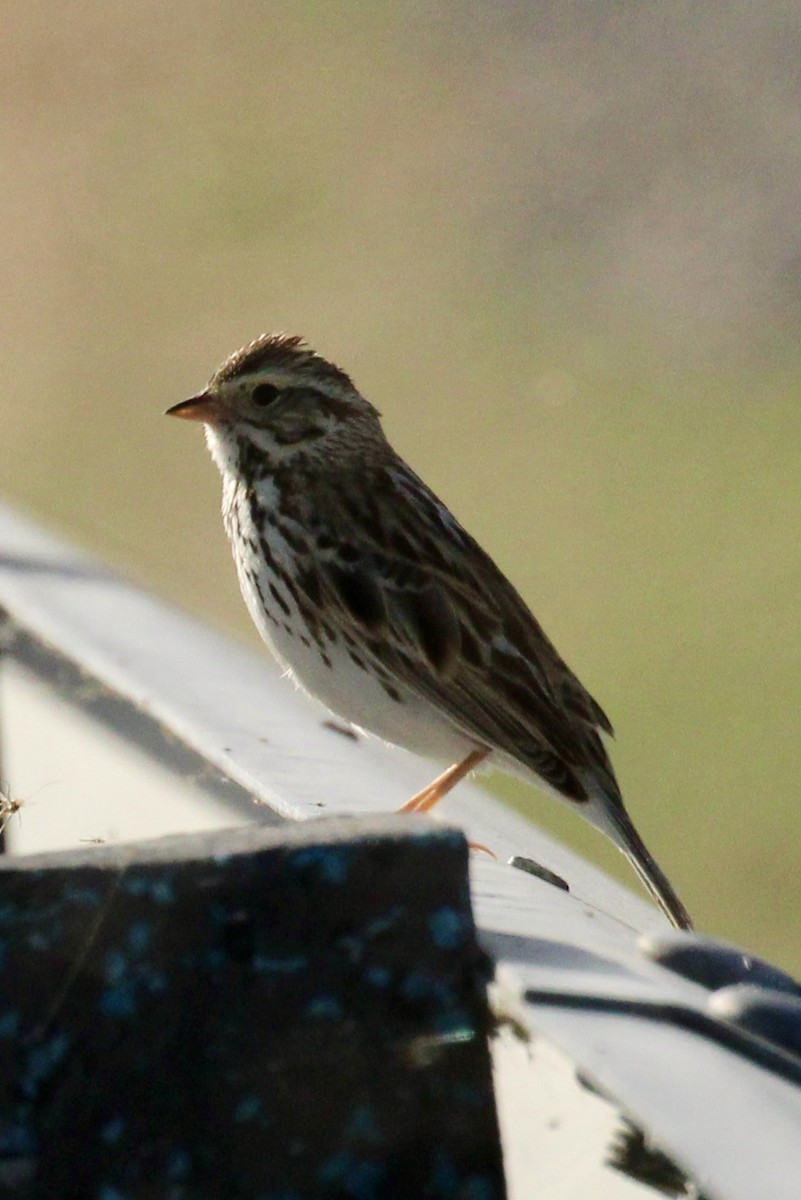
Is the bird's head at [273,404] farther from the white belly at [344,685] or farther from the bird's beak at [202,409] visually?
the white belly at [344,685]

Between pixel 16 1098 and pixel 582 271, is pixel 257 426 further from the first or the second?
pixel 582 271

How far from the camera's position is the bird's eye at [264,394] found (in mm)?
5844

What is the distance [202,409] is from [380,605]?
597mm

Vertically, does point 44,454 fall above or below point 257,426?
below

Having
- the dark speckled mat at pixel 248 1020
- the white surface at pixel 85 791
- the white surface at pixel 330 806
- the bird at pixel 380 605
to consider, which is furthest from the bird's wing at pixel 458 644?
the dark speckled mat at pixel 248 1020

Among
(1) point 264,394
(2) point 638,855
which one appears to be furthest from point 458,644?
(1) point 264,394

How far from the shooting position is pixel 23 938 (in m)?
2.51

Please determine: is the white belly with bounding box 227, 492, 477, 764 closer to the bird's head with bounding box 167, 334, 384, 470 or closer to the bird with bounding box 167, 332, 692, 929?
the bird with bounding box 167, 332, 692, 929

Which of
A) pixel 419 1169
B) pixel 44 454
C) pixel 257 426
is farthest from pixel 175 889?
A: pixel 44 454

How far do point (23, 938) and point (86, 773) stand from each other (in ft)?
6.90

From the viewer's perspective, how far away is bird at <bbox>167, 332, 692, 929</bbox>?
18.4 ft

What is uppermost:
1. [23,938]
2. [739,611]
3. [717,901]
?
[23,938]

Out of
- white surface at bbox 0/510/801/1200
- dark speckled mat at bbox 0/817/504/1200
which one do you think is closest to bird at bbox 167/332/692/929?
white surface at bbox 0/510/801/1200

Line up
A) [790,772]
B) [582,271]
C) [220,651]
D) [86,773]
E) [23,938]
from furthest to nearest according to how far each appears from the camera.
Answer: [582,271], [790,772], [220,651], [86,773], [23,938]
